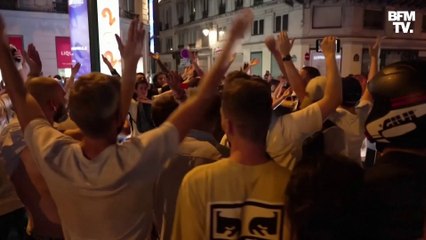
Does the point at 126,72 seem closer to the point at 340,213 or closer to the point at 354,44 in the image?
the point at 340,213

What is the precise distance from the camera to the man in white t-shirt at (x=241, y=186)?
164cm

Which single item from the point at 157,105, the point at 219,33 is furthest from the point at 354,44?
the point at 157,105

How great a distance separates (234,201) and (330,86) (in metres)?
0.99

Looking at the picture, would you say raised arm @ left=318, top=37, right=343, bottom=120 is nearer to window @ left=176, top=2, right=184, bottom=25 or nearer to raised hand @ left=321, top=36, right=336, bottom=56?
raised hand @ left=321, top=36, right=336, bottom=56

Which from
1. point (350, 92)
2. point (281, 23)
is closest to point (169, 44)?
point (281, 23)

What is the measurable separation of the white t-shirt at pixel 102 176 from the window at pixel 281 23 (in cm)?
2650

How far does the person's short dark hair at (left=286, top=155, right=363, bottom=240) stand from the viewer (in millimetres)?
1423

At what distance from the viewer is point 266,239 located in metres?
1.69

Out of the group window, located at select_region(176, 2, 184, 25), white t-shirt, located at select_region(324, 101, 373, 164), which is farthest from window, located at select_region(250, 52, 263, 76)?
white t-shirt, located at select_region(324, 101, 373, 164)

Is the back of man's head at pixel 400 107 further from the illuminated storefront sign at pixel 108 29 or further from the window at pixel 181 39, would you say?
the window at pixel 181 39

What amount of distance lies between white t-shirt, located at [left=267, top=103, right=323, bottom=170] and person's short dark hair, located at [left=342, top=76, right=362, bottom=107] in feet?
3.27

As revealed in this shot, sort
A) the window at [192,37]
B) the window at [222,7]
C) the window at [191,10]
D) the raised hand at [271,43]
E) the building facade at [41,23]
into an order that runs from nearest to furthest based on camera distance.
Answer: the raised hand at [271,43], the building facade at [41,23], the window at [222,7], the window at [191,10], the window at [192,37]

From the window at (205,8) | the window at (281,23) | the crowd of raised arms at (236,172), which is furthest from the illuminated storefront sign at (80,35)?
the window at (205,8)

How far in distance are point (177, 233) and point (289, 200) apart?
1.77 feet
